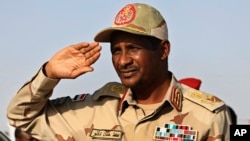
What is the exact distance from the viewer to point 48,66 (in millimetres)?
4707

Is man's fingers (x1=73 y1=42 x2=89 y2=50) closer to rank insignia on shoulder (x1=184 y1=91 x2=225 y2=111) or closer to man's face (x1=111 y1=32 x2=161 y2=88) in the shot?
man's face (x1=111 y1=32 x2=161 y2=88)

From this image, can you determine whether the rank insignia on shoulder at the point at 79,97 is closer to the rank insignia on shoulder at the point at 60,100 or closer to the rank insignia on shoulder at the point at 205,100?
the rank insignia on shoulder at the point at 60,100

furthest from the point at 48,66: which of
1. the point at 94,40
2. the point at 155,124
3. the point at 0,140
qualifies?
the point at 0,140

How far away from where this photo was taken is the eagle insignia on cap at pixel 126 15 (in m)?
4.79

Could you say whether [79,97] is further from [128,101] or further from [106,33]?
[106,33]

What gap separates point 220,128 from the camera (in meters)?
4.72

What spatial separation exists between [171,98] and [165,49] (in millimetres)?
339

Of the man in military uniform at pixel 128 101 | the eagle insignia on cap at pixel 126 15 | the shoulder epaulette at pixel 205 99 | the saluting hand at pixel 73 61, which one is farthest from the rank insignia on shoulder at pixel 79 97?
the shoulder epaulette at pixel 205 99

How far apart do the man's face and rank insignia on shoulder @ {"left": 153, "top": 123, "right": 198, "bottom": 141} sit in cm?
32

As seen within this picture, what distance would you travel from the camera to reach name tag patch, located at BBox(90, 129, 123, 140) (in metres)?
4.77

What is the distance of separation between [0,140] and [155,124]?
2489mm

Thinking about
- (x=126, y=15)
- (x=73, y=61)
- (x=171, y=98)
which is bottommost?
(x=171, y=98)

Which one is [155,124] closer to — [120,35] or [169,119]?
[169,119]

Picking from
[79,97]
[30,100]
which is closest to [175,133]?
[79,97]
